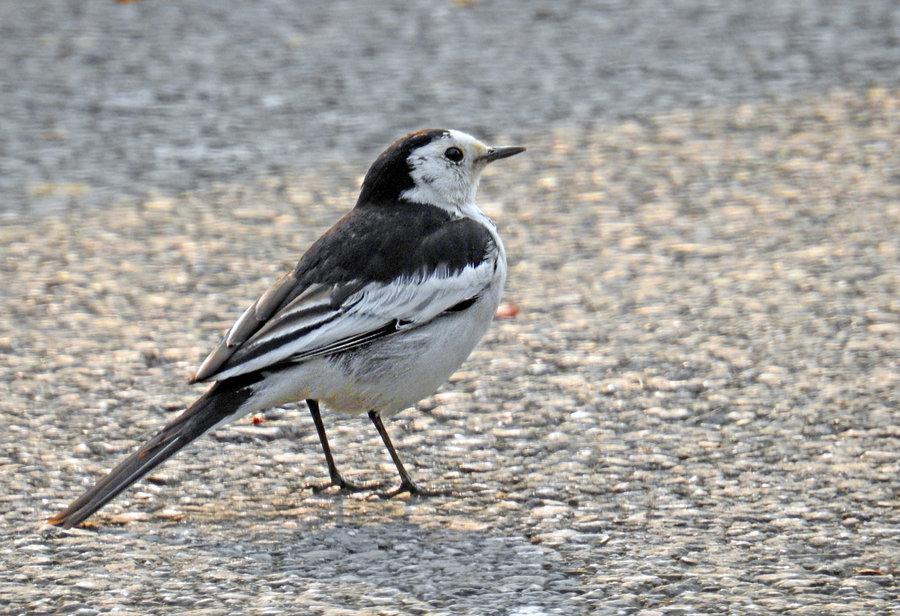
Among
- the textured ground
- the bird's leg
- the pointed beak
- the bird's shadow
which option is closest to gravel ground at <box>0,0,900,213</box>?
the textured ground

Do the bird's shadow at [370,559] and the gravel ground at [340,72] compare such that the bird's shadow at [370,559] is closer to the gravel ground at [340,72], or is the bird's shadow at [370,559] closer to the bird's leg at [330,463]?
the bird's leg at [330,463]

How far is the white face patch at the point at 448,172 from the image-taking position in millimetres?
5445

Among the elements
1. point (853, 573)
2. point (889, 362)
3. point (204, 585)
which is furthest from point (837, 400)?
point (204, 585)

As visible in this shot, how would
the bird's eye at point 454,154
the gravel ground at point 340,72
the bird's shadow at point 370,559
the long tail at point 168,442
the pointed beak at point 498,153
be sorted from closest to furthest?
the bird's shadow at point 370,559, the long tail at point 168,442, the bird's eye at point 454,154, the pointed beak at point 498,153, the gravel ground at point 340,72

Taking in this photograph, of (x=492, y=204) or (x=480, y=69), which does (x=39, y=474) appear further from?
(x=480, y=69)

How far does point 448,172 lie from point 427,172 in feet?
0.33

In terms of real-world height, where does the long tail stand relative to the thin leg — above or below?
above

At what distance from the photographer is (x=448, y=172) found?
18.1ft

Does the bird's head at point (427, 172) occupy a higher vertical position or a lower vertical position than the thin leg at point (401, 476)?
higher

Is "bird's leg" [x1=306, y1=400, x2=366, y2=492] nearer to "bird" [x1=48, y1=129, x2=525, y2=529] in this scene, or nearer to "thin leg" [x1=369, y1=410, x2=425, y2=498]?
"bird" [x1=48, y1=129, x2=525, y2=529]

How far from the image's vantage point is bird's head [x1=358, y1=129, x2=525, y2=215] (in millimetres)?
5422

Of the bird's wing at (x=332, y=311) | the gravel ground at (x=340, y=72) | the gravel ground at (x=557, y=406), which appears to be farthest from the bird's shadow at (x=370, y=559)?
the gravel ground at (x=340, y=72)

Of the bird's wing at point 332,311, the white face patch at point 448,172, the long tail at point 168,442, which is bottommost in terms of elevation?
the long tail at point 168,442

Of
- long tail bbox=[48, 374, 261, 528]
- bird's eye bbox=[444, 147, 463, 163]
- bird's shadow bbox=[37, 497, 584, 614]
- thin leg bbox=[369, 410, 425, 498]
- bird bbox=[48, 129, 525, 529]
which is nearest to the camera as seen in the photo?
bird's shadow bbox=[37, 497, 584, 614]
